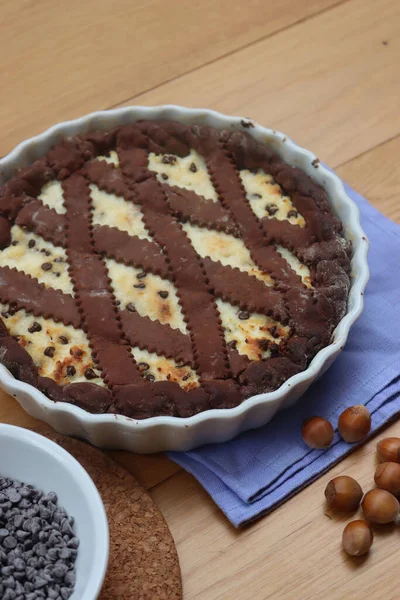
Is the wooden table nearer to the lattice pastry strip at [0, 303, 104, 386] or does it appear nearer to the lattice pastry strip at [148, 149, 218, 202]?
the lattice pastry strip at [148, 149, 218, 202]

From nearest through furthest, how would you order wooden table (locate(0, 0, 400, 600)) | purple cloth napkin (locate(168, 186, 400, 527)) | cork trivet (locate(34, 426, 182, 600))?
cork trivet (locate(34, 426, 182, 600)) → purple cloth napkin (locate(168, 186, 400, 527)) → wooden table (locate(0, 0, 400, 600))

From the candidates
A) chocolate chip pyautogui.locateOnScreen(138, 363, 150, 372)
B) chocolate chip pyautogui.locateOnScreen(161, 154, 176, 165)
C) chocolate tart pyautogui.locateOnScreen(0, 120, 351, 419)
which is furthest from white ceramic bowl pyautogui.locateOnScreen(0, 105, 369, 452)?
chocolate chip pyautogui.locateOnScreen(161, 154, 176, 165)

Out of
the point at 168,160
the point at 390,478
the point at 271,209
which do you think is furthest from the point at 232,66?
the point at 390,478

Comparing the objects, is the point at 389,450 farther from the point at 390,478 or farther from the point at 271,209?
the point at 271,209

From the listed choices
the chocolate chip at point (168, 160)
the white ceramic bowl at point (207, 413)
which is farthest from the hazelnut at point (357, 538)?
the chocolate chip at point (168, 160)

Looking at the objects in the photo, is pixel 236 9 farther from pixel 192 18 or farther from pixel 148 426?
pixel 148 426

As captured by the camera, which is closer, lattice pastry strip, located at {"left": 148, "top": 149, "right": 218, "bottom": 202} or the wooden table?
lattice pastry strip, located at {"left": 148, "top": 149, "right": 218, "bottom": 202}
